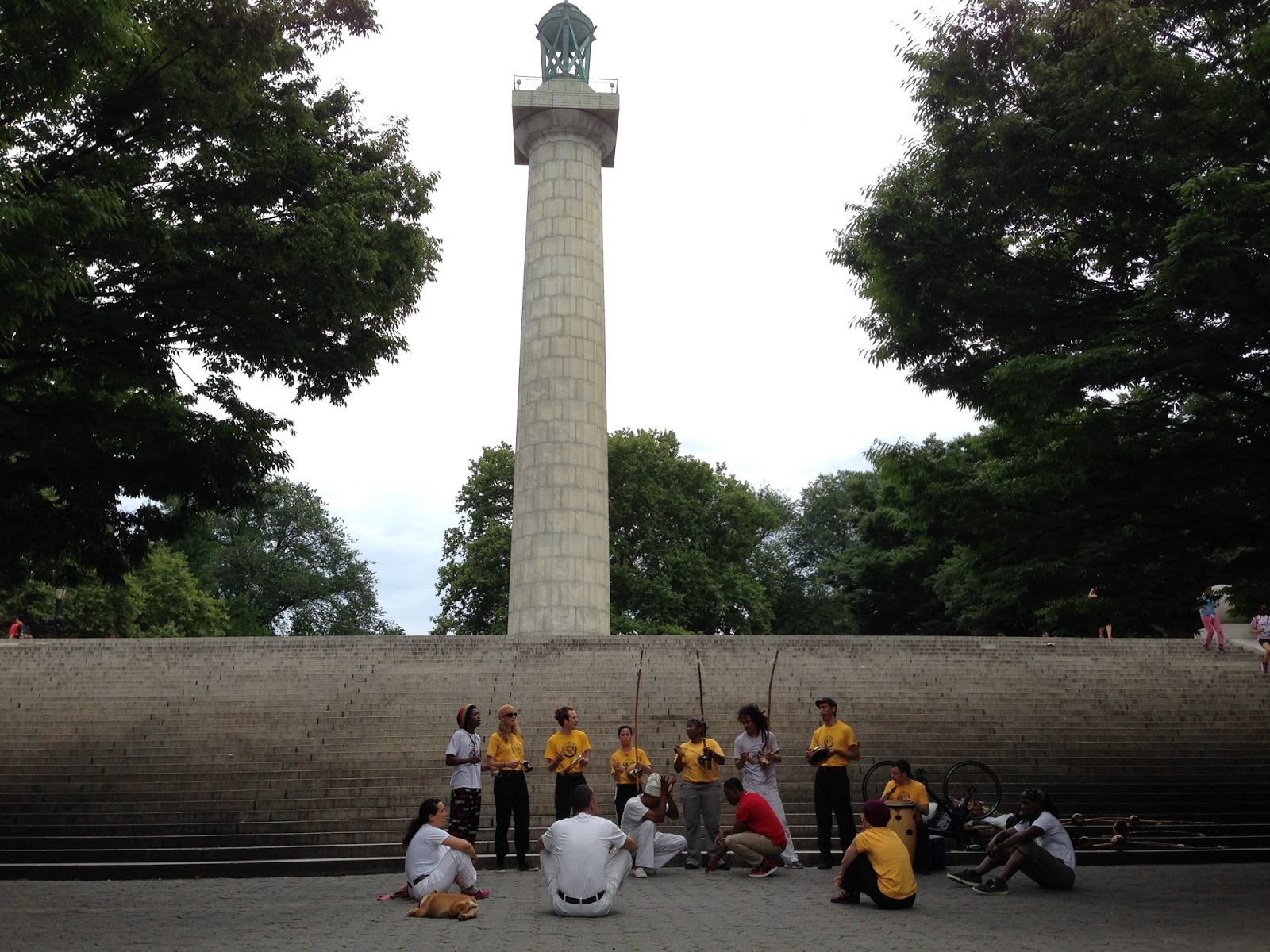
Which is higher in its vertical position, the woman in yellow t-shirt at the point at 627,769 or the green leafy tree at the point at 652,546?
the green leafy tree at the point at 652,546

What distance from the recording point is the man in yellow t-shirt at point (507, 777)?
11133 mm

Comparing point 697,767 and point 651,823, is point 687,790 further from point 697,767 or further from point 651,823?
point 651,823

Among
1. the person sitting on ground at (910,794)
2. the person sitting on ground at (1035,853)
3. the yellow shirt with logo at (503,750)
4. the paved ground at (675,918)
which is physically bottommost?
the paved ground at (675,918)

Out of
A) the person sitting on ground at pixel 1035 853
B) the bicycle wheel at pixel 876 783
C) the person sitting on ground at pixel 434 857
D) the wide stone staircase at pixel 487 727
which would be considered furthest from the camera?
the bicycle wheel at pixel 876 783

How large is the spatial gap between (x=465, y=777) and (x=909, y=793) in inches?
164

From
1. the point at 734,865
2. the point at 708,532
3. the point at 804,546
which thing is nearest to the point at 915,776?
the point at 734,865

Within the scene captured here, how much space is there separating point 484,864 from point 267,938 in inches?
177

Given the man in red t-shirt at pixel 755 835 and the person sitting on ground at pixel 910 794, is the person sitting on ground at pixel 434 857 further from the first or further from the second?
A: the person sitting on ground at pixel 910 794

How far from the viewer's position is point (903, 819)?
34.8 ft

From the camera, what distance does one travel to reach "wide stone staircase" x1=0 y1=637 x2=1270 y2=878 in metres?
13.1

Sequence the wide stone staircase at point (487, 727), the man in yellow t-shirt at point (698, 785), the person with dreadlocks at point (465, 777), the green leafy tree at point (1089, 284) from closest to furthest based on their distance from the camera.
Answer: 1. the person with dreadlocks at point (465, 777)
2. the man in yellow t-shirt at point (698, 785)
3. the green leafy tree at point (1089, 284)
4. the wide stone staircase at point (487, 727)

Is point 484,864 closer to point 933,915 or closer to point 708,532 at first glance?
point 933,915

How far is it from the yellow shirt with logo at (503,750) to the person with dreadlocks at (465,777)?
23 cm

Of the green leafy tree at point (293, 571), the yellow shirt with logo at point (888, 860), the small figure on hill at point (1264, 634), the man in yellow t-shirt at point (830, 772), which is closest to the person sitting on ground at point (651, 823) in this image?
the man in yellow t-shirt at point (830, 772)
